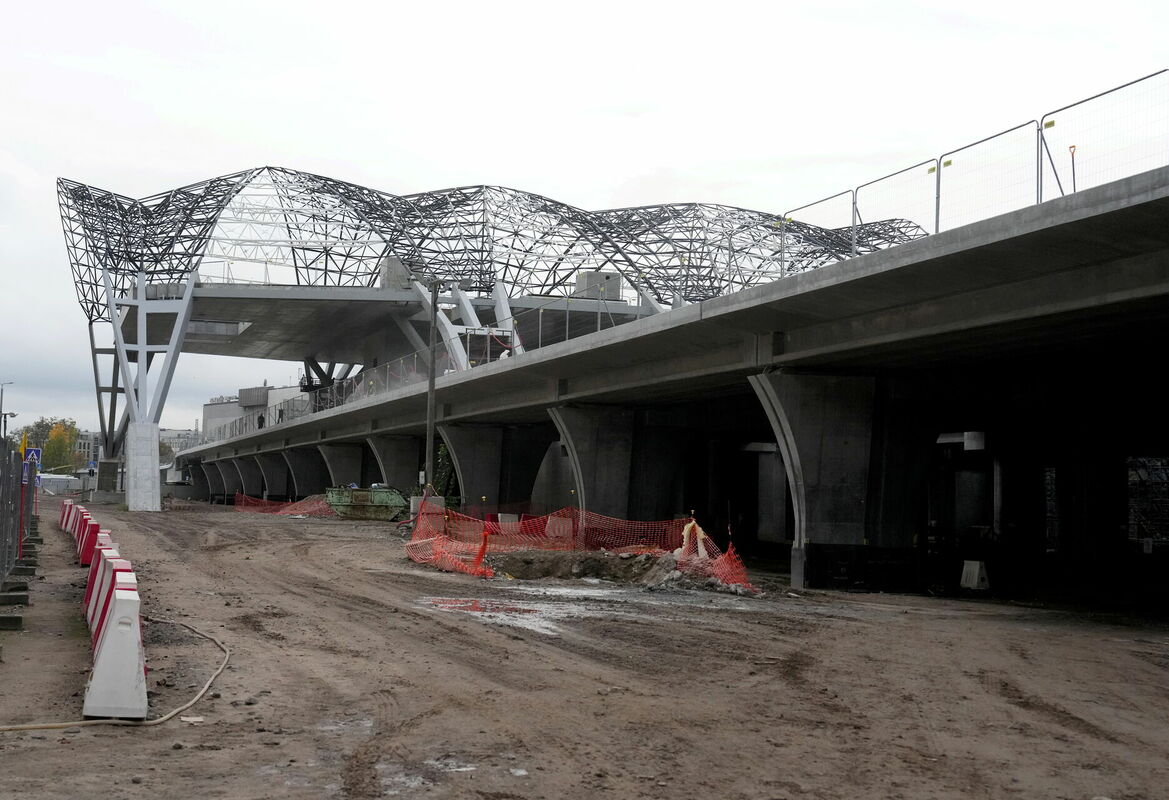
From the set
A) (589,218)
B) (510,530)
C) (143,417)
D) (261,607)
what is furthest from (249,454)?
(261,607)

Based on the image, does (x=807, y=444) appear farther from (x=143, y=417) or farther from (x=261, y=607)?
(x=143, y=417)

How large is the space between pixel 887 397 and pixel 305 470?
231ft

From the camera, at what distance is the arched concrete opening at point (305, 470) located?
86.7m

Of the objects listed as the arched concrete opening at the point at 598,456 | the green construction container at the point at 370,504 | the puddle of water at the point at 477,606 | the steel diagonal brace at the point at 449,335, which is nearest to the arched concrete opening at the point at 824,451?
the puddle of water at the point at 477,606

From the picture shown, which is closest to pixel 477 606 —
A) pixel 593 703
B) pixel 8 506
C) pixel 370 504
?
pixel 8 506

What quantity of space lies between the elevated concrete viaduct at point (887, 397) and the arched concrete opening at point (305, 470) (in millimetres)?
38304

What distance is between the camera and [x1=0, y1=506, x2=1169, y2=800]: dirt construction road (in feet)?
21.9

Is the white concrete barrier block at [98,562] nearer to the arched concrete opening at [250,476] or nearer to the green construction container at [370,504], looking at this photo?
the green construction container at [370,504]

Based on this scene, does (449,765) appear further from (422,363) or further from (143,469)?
(143,469)

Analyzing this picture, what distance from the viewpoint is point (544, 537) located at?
35.7m

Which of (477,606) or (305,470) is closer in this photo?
(477,606)

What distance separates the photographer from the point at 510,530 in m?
35.3

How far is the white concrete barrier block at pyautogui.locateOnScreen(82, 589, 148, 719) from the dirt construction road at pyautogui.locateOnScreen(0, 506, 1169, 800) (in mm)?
323

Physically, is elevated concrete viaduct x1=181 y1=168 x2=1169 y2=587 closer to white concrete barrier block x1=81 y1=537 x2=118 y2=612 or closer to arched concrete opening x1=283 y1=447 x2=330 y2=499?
white concrete barrier block x1=81 y1=537 x2=118 y2=612
